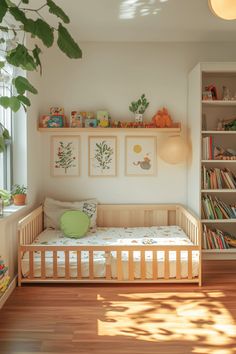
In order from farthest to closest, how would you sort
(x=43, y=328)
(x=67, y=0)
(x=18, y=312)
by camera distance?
(x=67, y=0) < (x=18, y=312) < (x=43, y=328)

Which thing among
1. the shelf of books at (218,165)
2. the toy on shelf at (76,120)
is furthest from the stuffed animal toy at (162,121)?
the toy on shelf at (76,120)

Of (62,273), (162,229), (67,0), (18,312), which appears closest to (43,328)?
(18,312)

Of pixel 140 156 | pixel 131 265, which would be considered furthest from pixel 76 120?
pixel 131 265

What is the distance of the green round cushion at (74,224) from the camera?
3291mm

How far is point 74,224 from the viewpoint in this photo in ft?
10.8

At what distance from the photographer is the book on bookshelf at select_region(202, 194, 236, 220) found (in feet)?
11.6

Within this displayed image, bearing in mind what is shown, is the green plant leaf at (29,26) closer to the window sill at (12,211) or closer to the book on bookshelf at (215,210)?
the window sill at (12,211)

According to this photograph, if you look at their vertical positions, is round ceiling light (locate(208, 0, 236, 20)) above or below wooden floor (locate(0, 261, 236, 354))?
above

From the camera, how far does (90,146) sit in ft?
12.6

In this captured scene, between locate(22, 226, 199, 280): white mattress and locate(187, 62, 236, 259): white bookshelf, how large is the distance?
424 mm

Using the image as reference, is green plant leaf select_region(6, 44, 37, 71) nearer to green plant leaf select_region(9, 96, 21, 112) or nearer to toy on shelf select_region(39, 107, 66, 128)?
green plant leaf select_region(9, 96, 21, 112)

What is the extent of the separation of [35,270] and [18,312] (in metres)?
0.51

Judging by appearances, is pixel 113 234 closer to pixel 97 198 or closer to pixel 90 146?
pixel 97 198

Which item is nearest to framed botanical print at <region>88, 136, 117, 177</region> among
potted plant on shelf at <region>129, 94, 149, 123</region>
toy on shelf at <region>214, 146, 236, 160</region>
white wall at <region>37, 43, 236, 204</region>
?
white wall at <region>37, 43, 236, 204</region>
